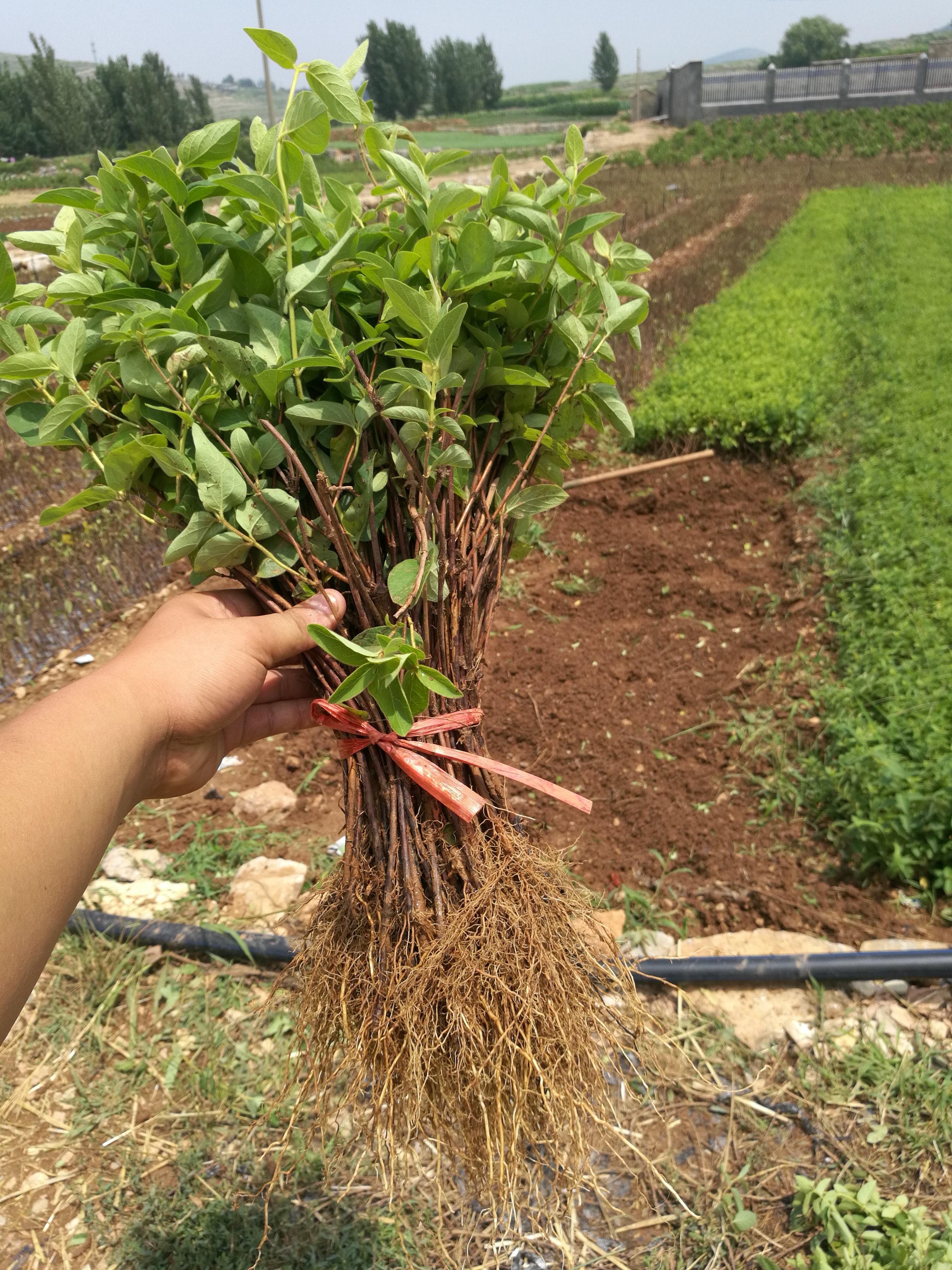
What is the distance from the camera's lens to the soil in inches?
108

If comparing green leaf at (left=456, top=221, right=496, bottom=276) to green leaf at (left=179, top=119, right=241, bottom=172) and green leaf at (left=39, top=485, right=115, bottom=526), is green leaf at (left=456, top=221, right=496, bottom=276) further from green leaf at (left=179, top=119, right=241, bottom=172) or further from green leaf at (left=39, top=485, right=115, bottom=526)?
green leaf at (left=39, top=485, right=115, bottom=526)

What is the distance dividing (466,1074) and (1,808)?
2.68 feet

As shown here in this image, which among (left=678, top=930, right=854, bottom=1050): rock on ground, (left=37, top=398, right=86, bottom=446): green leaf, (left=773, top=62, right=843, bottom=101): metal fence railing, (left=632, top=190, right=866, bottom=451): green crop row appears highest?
(left=773, top=62, right=843, bottom=101): metal fence railing

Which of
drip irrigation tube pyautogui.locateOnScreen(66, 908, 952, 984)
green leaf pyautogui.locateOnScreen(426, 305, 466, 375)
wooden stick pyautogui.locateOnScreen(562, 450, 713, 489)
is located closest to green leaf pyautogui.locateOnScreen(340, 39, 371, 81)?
green leaf pyautogui.locateOnScreen(426, 305, 466, 375)

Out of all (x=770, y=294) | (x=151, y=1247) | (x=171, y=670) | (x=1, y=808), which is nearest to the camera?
(x=1, y=808)

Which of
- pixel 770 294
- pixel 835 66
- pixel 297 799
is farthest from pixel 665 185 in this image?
pixel 297 799

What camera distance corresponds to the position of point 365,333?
126 centimetres

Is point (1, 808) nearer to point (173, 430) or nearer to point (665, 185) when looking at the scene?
point (173, 430)

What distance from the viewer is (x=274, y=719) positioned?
5.65ft

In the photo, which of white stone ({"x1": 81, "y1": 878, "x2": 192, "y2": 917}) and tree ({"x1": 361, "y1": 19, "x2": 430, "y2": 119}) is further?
tree ({"x1": 361, "y1": 19, "x2": 430, "y2": 119})

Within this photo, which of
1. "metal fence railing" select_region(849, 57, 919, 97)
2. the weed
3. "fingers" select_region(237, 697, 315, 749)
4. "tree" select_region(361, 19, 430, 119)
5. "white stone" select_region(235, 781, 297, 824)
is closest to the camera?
"fingers" select_region(237, 697, 315, 749)

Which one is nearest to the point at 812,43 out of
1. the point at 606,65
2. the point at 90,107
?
the point at 606,65

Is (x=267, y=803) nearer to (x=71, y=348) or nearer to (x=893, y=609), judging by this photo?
(x=71, y=348)

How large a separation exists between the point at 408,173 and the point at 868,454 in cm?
501
